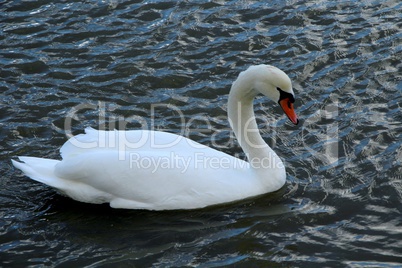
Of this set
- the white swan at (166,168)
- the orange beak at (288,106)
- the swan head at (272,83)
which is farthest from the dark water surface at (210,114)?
the swan head at (272,83)

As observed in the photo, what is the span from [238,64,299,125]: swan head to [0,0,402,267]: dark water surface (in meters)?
0.98

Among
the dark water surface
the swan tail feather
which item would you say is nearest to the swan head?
the dark water surface

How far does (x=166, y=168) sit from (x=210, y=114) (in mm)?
1917

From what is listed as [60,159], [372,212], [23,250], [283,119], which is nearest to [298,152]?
[283,119]

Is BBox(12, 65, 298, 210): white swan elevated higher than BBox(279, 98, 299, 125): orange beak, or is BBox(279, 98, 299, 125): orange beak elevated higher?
BBox(279, 98, 299, 125): orange beak

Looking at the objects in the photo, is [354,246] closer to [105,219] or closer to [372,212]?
[372,212]

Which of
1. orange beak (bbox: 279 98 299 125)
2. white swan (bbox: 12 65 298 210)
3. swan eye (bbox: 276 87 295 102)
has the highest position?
swan eye (bbox: 276 87 295 102)

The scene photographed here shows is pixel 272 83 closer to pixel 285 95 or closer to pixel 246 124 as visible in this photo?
pixel 285 95

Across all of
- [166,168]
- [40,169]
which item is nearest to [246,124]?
[166,168]

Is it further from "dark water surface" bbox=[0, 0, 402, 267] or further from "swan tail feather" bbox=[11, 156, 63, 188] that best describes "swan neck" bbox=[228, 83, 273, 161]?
"swan tail feather" bbox=[11, 156, 63, 188]

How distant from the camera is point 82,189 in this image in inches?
298

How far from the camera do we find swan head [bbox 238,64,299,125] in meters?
7.38

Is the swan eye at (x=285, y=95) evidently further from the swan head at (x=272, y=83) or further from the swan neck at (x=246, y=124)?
the swan neck at (x=246, y=124)

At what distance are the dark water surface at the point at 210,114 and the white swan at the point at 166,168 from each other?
17 centimetres
